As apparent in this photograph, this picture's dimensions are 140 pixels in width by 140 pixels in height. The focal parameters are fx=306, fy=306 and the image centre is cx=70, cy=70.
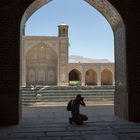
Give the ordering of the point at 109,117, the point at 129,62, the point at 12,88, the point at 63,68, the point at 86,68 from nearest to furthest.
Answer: the point at 12,88 < the point at 129,62 < the point at 109,117 < the point at 63,68 < the point at 86,68

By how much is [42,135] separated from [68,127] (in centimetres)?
111

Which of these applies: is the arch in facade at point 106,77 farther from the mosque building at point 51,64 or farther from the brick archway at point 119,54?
the brick archway at point 119,54

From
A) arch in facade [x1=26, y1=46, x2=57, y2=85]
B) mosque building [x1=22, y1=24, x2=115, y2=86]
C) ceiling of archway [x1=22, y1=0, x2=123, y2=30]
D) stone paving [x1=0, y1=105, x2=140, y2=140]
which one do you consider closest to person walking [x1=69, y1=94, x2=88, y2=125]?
stone paving [x1=0, y1=105, x2=140, y2=140]

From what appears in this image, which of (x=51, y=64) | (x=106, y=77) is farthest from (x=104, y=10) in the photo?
(x=106, y=77)

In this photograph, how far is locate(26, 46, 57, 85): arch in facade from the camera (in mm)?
38812

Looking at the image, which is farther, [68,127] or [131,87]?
[131,87]

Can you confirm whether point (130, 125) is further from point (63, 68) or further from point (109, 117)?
point (63, 68)

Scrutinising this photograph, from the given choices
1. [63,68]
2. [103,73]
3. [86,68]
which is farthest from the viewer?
[103,73]

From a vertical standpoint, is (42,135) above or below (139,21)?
below

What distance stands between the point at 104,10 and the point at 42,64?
30858 mm

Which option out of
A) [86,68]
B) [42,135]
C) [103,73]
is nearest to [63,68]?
[86,68]

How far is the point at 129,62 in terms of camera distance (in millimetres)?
8266

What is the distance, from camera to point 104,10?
9.23m

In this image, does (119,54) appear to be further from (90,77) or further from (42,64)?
(90,77)
